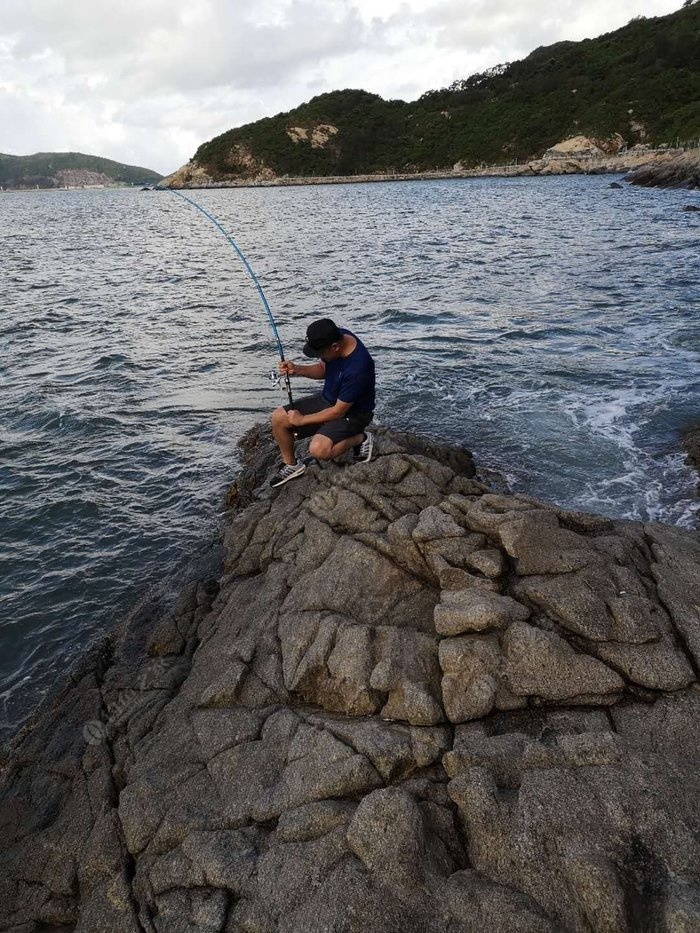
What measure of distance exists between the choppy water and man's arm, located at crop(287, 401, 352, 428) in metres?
2.51

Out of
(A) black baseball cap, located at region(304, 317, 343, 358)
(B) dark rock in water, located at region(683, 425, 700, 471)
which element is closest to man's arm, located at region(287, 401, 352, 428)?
(A) black baseball cap, located at region(304, 317, 343, 358)

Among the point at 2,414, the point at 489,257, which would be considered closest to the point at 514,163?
the point at 489,257

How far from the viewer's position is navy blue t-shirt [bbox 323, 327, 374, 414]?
7055mm

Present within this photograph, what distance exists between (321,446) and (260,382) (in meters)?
7.47

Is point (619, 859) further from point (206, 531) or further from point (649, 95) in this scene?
point (649, 95)

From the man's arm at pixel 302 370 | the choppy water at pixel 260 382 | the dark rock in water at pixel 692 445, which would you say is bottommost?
the choppy water at pixel 260 382

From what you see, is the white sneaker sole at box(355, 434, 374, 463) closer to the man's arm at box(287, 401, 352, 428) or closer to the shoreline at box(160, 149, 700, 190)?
the man's arm at box(287, 401, 352, 428)

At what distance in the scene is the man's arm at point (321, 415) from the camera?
285 inches

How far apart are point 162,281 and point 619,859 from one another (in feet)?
93.9

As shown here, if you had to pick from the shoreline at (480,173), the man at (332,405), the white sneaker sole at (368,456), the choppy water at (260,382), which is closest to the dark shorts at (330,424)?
the man at (332,405)

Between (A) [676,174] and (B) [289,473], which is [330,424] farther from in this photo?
(A) [676,174]

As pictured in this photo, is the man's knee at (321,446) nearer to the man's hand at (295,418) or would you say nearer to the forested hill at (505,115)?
the man's hand at (295,418)

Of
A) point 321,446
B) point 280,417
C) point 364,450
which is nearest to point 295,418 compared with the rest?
point 280,417

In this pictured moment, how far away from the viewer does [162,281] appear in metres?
27.1
